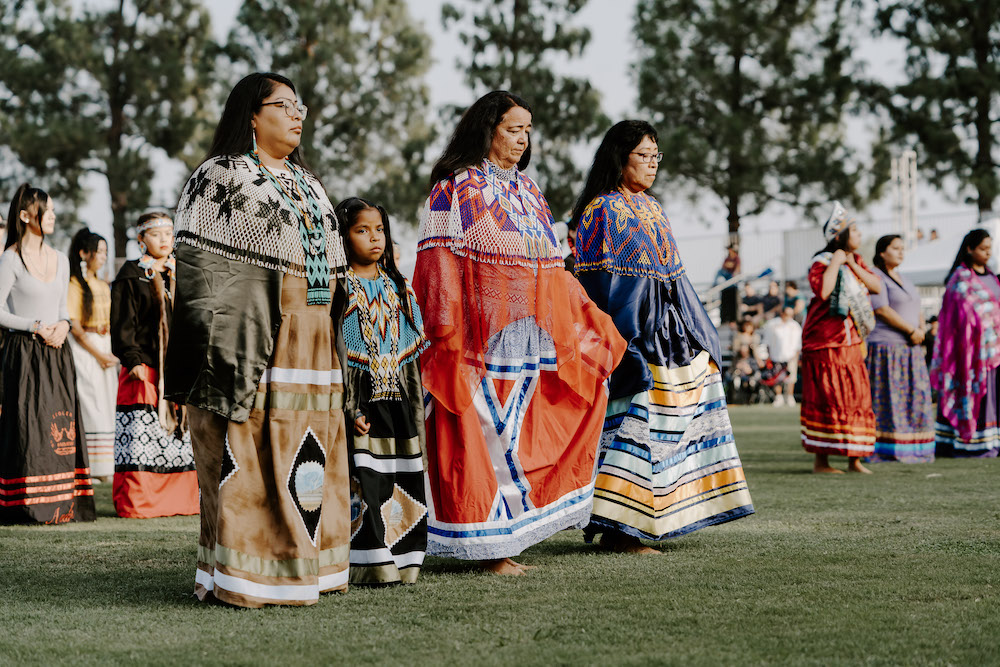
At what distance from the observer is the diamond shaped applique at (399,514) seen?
14.9 ft

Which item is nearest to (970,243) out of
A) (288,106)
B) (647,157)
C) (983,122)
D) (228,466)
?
(647,157)

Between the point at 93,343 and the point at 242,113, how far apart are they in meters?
4.69

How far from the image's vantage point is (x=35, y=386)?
686 cm

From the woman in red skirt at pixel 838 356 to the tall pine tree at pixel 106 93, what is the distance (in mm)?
18453

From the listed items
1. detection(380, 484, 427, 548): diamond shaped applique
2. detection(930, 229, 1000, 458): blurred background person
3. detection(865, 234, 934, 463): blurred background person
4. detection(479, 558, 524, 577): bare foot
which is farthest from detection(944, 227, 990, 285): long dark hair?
detection(380, 484, 427, 548): diamond shaped applique

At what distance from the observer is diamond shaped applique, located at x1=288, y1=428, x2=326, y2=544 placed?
13.3 feet

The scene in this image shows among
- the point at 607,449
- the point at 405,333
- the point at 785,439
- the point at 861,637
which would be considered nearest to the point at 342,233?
the point at 405,333

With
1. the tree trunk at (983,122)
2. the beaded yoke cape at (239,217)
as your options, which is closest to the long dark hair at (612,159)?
the beaded yoke cape at (239,217)

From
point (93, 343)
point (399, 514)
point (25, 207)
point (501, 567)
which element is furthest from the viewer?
point (93, 343)

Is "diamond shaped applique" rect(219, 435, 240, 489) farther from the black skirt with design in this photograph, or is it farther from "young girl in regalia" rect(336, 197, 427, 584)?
the black skirt with design

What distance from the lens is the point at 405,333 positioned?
466 cm

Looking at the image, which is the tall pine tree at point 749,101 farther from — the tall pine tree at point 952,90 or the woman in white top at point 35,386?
the woman in white top at point 35,386

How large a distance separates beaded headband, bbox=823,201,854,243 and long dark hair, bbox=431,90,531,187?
183 inches

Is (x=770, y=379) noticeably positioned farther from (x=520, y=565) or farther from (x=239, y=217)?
(x=239, y=217)
